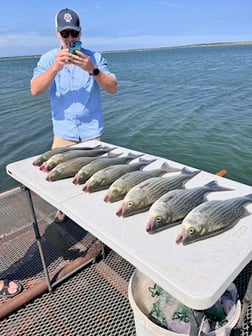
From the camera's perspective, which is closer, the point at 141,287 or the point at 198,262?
the point at 198,262

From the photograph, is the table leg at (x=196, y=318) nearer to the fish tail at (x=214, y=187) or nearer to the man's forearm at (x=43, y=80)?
the fish tail at (x=214, y=187)

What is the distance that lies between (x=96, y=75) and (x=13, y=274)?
7.27 ft

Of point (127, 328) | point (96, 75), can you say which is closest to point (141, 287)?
point (127, 328)

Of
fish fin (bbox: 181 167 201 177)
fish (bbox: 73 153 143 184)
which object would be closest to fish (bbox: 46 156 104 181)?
fish (bbox: 73 153 143 184)

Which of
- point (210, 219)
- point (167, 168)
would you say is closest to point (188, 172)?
point (167, 168)

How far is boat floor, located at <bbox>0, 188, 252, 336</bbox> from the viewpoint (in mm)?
2430

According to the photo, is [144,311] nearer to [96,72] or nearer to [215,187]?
[215,187]

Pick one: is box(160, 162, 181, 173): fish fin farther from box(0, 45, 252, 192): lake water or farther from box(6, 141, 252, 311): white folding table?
box(0, 45, 252, 192): lake water

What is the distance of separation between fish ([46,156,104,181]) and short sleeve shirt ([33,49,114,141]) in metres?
1.25

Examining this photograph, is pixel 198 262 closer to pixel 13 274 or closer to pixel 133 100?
pixel 13 274

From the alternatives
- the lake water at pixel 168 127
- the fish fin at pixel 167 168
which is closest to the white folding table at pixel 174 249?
the fish fin at pixel 167 168

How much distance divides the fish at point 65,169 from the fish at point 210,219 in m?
1.02

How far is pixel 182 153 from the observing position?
400 inches

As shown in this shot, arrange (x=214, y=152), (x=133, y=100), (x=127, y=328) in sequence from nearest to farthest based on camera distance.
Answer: (x=127, y=328) → (x=214, y=152) → (x=133, y=100)
